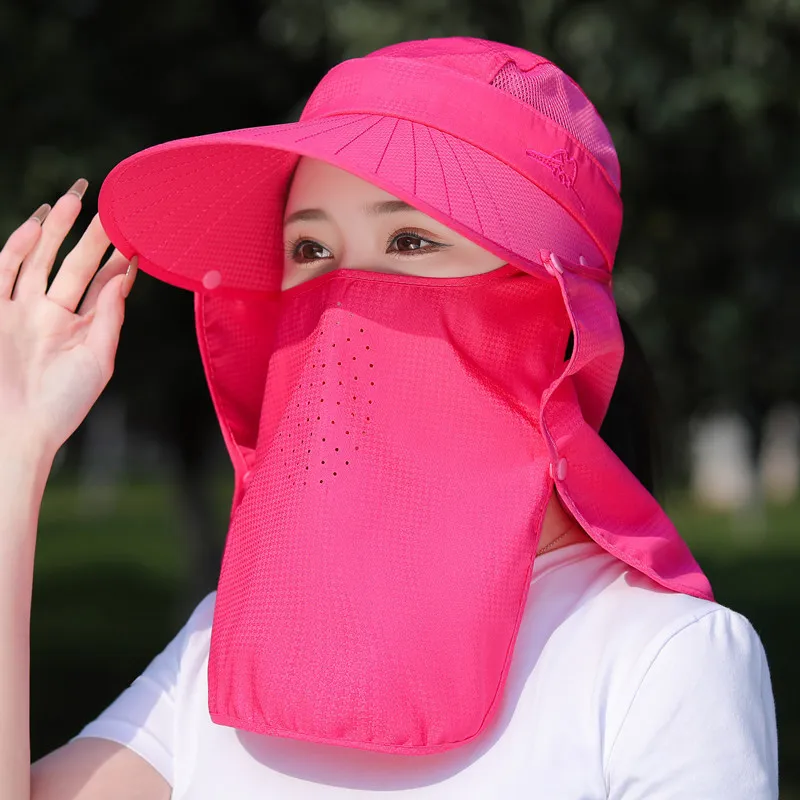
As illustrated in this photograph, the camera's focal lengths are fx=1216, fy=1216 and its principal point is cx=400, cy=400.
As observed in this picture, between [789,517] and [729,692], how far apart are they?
2196 centimetres

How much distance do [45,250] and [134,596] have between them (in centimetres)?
1160

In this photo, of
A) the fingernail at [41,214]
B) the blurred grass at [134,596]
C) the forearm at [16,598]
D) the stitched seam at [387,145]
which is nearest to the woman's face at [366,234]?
the stitched seam at [387,145]

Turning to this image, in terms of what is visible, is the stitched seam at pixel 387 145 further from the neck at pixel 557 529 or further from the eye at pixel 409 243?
the neck at pixel 557 529

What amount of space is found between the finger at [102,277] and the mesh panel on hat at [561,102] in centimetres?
78

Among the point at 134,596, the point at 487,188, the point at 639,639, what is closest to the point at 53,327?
the point at 487,188

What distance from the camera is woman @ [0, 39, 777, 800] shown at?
1714 millimetres

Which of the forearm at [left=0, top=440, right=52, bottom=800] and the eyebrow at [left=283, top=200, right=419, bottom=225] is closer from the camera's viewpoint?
the forearm at [left=0, top=440, right=52, bottom=800]

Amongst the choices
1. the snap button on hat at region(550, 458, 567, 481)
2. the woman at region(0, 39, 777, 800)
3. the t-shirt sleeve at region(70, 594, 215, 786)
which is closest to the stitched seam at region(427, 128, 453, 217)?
the woman at region(0, 39, 777, 800)

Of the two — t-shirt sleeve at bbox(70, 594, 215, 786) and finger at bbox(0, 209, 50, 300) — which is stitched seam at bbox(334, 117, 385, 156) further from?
t-shirt sleeve at bbox(70, 594, 215, 786)

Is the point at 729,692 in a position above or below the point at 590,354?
below

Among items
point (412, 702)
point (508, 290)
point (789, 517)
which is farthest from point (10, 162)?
point (789, 517)

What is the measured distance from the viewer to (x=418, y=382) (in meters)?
1.90

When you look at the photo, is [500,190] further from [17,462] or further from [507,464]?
[17,462]

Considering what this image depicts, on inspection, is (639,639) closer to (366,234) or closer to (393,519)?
(393,519)
